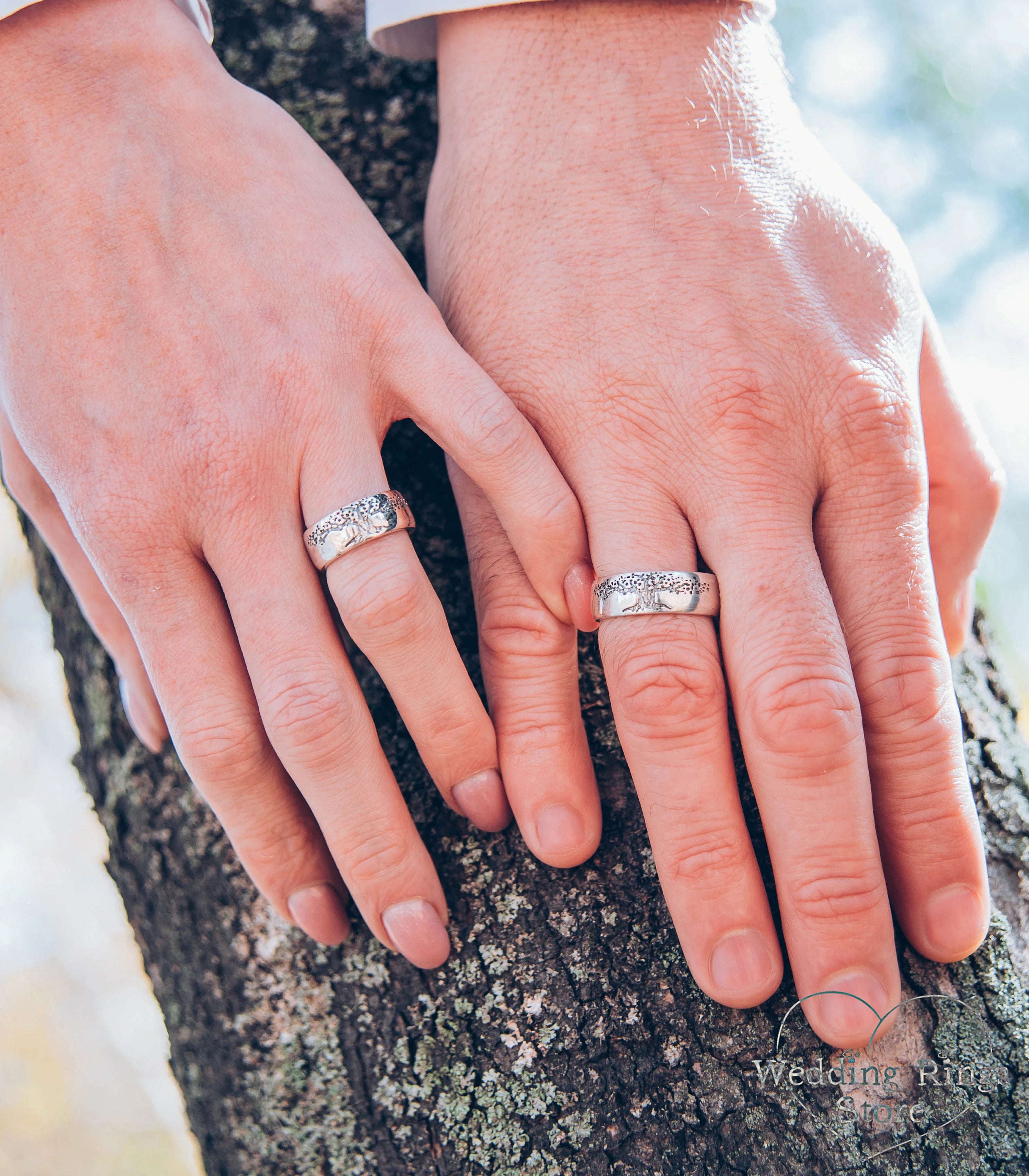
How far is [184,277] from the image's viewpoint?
1035 millimetres

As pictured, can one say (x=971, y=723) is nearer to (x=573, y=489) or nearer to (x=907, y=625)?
(x=907, y=625)

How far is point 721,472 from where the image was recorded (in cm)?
100

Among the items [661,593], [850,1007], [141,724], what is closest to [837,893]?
[850,1007]

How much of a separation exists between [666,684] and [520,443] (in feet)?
1.19

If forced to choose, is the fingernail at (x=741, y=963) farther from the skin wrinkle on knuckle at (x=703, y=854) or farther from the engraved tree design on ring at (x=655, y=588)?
the engraved tree design on ring at (x=655, y=588)

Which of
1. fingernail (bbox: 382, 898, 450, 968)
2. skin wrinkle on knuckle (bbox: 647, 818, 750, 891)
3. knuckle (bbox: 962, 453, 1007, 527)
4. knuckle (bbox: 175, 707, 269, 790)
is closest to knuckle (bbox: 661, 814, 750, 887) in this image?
skin wrinkle on knuckle (bbox: 647, 818, 750, 891)

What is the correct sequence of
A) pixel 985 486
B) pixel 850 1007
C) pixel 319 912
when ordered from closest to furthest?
pixel 850 1007
pixel 319 912
pixel 985 486

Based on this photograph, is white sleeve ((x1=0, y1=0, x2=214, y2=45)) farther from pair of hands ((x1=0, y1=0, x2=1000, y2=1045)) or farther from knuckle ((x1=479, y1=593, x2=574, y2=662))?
knuckle ((x1=479, y1=593, x2=574, y2=662))

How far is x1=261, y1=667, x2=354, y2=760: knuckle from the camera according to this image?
0.99 m

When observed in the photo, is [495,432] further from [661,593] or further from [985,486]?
[985,486]

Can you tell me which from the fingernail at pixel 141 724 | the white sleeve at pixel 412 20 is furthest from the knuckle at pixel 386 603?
the white sleeve at pixel 412 20

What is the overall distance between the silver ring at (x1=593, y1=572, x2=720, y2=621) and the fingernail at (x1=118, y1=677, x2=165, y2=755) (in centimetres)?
81

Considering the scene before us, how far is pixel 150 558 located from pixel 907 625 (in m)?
1.00

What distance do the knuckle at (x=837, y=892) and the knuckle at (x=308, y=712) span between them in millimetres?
595
